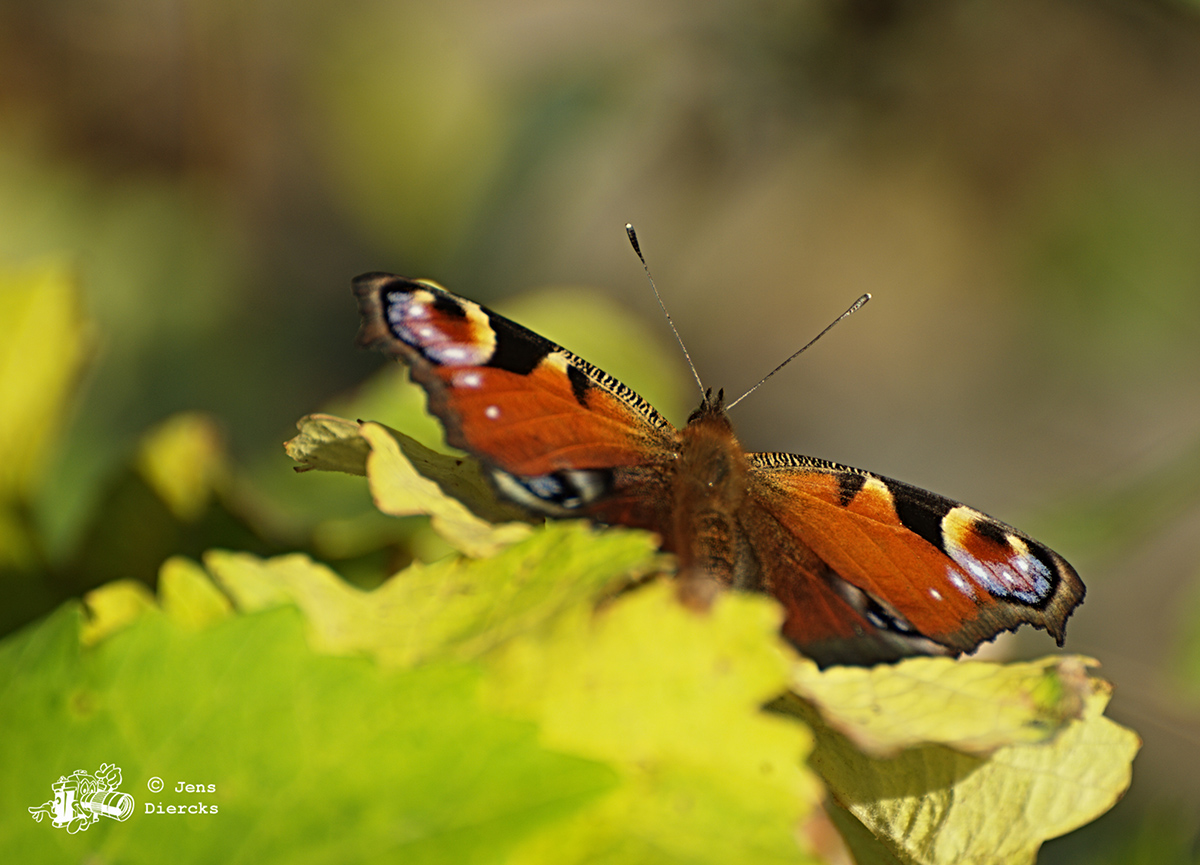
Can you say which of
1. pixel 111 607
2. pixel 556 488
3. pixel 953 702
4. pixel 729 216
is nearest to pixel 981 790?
pixel 953 702

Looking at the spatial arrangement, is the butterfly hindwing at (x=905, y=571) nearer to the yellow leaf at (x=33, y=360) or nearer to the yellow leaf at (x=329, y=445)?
the yellow leaf at (x=329, y=445)

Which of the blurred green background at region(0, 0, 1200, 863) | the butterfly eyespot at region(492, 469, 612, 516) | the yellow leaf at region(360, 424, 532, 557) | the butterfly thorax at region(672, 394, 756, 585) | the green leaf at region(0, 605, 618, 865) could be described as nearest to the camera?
the green leaf at region(0, 605, 618, 865)

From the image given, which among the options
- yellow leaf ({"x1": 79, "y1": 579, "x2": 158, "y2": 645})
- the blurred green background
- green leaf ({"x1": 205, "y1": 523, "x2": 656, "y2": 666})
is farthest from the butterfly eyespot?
the blurred green background

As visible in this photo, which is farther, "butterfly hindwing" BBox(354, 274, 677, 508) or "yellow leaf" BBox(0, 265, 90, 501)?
"yellow leaf" BBox(0, 265, 90, 501)

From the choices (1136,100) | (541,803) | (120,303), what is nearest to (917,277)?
(1136,100)

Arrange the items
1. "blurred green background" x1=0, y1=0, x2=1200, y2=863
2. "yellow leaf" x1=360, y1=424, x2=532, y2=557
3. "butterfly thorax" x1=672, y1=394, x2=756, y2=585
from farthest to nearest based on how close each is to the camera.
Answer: "blurred green background" x1=0, y1=0, x2=1200, y2=863, "butterfly thorax" x1=672, y1=394, x2=756, y2=585, "yellow leaf" x1=360, y1=424, x2=532, y2=557

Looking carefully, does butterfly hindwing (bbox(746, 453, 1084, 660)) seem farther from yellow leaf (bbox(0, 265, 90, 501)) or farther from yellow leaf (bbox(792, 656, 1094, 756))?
yellow leaf (bbox(0, 265, 90, 501))

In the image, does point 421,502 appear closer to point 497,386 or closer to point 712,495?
point 497,386
